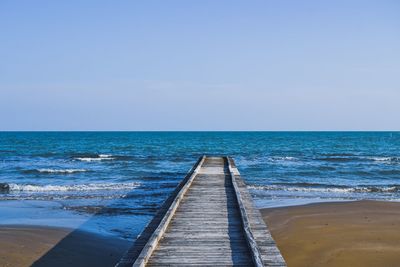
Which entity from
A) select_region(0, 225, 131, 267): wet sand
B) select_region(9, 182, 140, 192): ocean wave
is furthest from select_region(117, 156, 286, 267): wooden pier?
select_region(9, 182, 140, 192): ocean wave

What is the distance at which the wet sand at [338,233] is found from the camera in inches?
324

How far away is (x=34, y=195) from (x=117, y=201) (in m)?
3.95

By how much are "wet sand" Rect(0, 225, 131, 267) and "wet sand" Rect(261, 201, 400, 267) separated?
363 centimetres

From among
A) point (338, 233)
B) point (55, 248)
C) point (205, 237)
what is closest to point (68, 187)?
point (55, 248)

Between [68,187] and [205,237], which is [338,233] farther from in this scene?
[68,187]

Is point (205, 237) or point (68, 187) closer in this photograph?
point (205, 237)

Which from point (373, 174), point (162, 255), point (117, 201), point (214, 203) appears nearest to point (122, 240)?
point (214, 203)

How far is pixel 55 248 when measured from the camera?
8773mm

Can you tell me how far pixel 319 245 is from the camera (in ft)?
30.0

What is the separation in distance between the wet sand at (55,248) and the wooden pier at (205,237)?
151cm

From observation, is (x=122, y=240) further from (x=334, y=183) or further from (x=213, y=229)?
(x=334, y=183)

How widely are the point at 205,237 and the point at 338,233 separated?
15.9ft

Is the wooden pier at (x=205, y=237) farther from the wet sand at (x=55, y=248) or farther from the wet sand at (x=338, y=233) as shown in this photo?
the wet sand at (x=55, y=248)

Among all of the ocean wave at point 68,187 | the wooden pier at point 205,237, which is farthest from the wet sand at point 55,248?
the ocean wave at point 68,187
